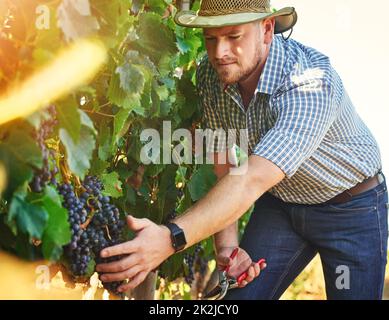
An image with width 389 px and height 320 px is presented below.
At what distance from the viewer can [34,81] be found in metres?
2.04

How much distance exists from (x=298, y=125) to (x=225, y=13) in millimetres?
576

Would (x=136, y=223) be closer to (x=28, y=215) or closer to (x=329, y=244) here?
(x=28, y=215)

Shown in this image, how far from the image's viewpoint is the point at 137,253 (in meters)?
2.49

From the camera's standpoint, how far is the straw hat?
3.17 meters

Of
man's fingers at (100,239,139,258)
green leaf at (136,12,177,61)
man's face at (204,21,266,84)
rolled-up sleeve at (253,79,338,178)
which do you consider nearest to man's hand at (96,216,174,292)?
man's fingers at (100,239,139,258)

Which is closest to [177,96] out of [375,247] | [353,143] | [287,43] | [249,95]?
[249,95]

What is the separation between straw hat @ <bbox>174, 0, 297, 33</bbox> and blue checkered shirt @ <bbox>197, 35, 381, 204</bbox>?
0.16 metres

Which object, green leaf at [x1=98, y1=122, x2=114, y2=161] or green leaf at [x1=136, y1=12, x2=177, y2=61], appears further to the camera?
green leaf at [x1=136, y1=12, x2=177, y2=61]

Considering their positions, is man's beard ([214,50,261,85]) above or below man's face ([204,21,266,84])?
below

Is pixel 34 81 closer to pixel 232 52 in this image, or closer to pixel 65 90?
pixel 65 90

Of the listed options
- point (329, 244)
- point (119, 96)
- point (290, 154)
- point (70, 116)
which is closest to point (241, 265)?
point (329, 244)

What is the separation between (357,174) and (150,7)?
3.55 ft

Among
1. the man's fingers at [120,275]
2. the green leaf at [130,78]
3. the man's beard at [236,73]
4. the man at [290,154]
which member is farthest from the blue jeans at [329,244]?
the green leaf at [130,78]

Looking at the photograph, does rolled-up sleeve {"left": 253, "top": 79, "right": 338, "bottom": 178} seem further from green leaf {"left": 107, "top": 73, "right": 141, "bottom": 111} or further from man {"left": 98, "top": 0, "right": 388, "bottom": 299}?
green leaf {"left": 107, "top": 73, "right": 141, "bottom": 111}
